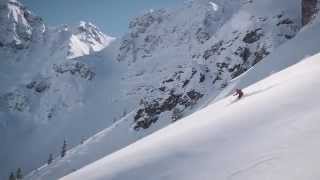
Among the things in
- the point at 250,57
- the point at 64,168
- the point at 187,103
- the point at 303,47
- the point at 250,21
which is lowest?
the point at 64,168

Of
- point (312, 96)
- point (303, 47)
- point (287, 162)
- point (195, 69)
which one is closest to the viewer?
point (287, 162)

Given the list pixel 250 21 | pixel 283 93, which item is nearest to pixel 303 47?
pixel 283 93

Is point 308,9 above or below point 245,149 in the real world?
above

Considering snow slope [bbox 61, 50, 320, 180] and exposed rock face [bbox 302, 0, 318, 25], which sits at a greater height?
exposed rock face [bbox 302, 0, 318, 25]

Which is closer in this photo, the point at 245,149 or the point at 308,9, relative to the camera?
the point at 245,149

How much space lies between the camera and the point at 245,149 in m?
15.0

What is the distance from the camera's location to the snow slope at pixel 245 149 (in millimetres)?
13300

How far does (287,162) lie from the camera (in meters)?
13.1

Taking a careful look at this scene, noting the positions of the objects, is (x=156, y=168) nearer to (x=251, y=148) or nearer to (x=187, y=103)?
(x=251, y=148)

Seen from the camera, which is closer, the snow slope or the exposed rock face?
the snow slope

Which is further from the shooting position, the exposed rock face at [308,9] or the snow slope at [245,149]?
the exposed rock face at [308,9]

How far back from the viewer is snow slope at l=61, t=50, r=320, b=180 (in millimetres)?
13300

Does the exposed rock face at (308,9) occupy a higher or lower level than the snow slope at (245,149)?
higher

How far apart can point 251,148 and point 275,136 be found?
0.90 meters
